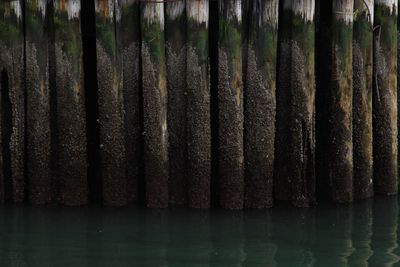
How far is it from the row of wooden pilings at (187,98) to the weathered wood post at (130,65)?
1 centimetres

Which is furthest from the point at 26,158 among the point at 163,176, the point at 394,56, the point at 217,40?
the point at 394,56

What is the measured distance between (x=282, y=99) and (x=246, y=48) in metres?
0.73

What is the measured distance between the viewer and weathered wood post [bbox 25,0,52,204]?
1148 cm

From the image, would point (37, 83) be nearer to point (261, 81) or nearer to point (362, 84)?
point (261, 81)

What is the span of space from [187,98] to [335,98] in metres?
1.73

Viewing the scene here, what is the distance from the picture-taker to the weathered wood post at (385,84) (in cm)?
1198

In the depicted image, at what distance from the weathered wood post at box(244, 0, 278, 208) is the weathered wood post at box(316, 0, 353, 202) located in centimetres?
75

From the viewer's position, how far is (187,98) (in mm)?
11477

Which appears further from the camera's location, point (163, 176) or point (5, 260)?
point (163, 176)

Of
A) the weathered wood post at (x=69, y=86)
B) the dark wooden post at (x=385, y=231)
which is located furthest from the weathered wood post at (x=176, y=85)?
the dark wooden post at (x=385, y=231)

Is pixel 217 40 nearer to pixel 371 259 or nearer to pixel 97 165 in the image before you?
pixel 97 165

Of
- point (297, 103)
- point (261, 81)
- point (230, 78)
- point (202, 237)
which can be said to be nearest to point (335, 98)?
point (297, 103)

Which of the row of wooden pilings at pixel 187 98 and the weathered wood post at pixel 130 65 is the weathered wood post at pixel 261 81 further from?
the weathered wood post at pixel 130 65

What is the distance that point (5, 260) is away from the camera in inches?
406
